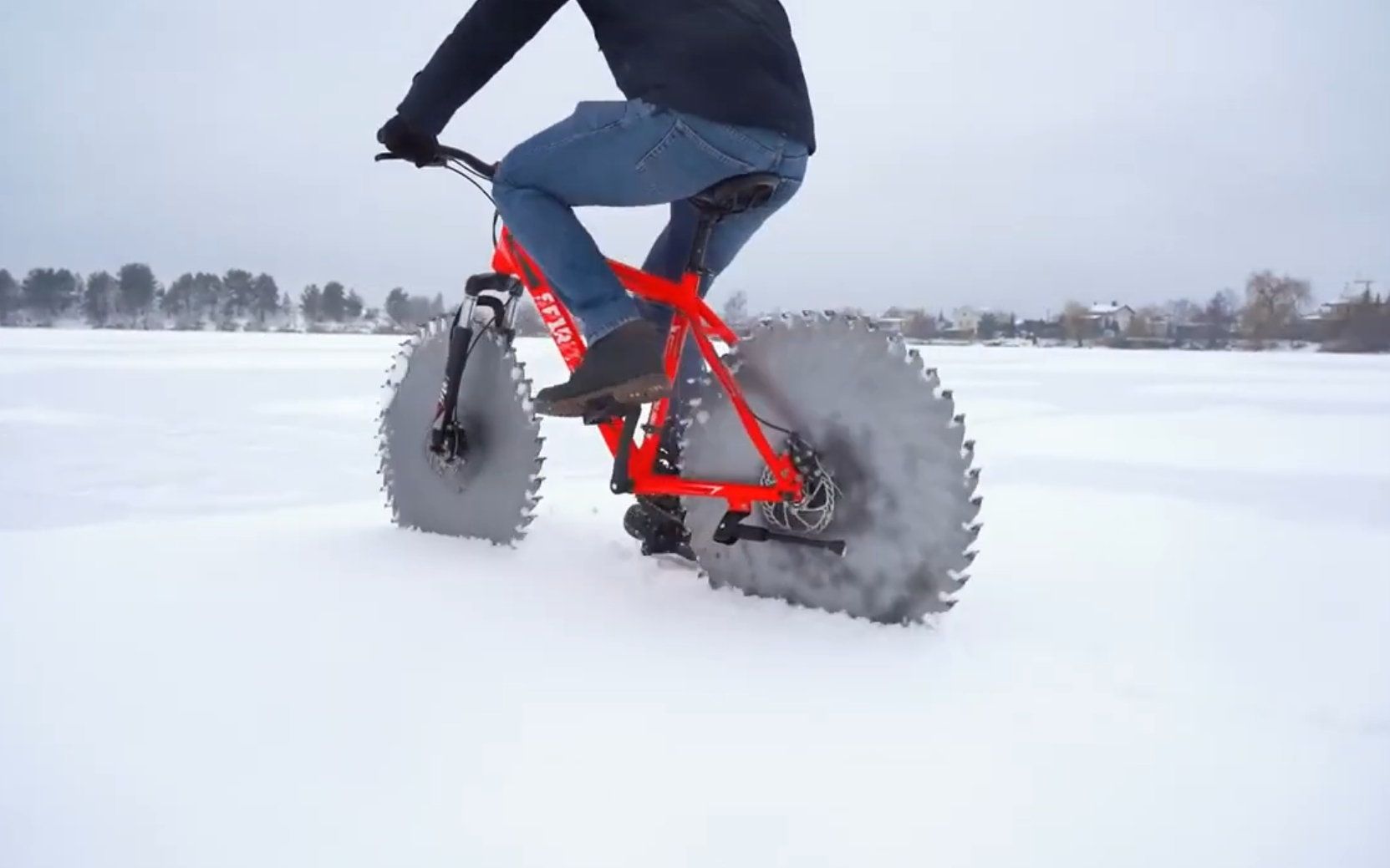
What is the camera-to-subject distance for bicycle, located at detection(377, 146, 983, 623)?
217 centimetres

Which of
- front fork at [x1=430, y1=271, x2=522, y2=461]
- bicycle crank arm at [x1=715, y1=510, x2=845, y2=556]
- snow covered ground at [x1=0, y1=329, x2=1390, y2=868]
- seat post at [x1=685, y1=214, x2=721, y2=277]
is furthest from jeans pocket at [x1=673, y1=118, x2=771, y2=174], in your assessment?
front fork at [x1=430, y1=271, x2=522, y2=461]

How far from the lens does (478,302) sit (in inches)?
123

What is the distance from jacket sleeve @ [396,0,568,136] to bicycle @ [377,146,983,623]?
25 cm

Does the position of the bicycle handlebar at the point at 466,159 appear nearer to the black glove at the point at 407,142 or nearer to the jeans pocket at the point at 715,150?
the black glove at the point at 407,142

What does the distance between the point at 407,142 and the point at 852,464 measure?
1621mm

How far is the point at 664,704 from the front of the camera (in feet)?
5.43

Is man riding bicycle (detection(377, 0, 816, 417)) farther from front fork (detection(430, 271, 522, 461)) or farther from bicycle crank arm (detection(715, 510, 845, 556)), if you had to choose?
front fork (detection(430, 271, 522, 461))

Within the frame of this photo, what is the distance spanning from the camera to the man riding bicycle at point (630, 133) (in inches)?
76.6

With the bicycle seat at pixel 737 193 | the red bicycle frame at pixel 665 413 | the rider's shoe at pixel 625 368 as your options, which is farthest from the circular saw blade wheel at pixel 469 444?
the bicycle seat at pixel 737 193

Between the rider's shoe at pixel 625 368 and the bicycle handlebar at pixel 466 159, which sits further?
the bicycle handlebar at pixel 466 159

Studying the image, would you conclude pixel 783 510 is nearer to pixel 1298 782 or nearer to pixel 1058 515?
pixel 1298 782

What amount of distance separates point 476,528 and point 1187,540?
2.54m

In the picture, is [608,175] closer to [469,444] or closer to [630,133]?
[630,133]

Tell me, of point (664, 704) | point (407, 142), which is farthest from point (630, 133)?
point (664, 704)
